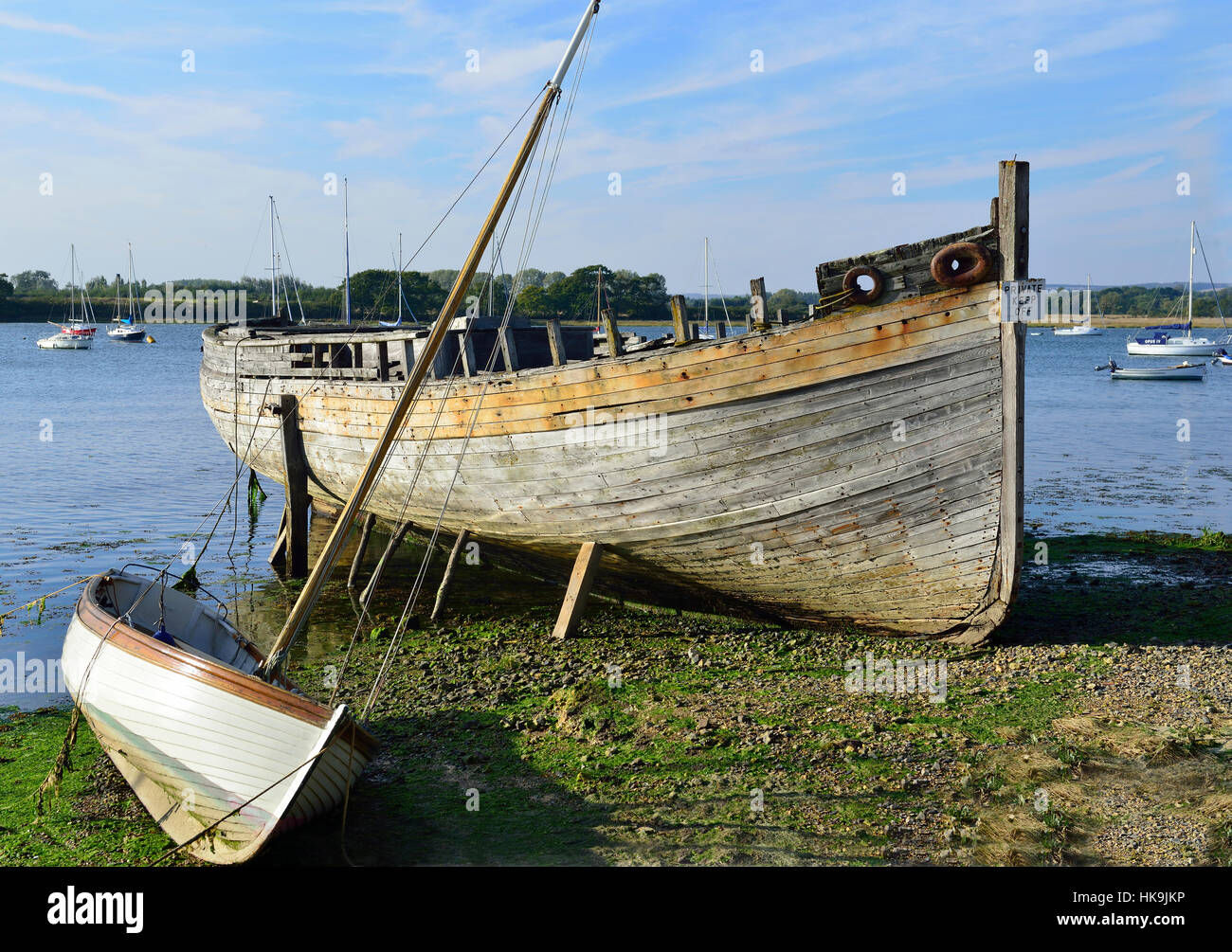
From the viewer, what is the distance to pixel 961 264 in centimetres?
907

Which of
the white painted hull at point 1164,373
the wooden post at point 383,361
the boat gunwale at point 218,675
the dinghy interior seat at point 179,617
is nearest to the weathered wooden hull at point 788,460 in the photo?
the wooden post at point 383,361

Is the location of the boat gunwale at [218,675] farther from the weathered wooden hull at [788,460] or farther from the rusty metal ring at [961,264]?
the rusty metal ring at [961,264]

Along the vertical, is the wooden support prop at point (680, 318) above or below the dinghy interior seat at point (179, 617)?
above

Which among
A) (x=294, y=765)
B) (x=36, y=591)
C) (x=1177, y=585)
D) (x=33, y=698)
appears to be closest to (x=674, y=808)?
(x=294, y=765)

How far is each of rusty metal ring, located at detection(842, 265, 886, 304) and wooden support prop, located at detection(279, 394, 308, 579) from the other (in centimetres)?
928

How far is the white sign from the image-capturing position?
883 centimetres

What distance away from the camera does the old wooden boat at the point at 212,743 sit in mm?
6598

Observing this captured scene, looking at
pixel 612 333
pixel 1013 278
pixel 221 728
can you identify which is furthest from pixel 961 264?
pixel 221 728

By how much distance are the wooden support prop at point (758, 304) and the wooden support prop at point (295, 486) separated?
26.5 ft

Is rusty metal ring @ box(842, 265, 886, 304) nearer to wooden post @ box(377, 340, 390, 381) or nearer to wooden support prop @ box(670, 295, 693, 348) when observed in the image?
wooden support prop @ box(670, 295, 693, 348)

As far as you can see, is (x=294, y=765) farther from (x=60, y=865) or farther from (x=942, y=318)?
(x=942, y=318)

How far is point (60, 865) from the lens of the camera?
678 cm

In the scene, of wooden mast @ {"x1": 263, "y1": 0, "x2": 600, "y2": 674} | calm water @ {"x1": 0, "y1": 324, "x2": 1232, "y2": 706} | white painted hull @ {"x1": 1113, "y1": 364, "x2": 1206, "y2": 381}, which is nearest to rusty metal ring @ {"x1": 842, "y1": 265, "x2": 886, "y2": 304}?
wooden mast @ {"x1": 263, "y1": 0, "x2": 600, "y2": 674}
